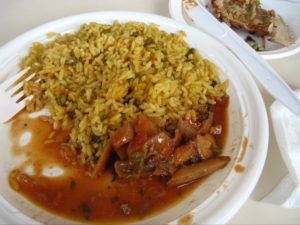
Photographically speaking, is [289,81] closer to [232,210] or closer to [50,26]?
[232,210]

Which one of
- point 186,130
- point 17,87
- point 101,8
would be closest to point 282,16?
point 101,8

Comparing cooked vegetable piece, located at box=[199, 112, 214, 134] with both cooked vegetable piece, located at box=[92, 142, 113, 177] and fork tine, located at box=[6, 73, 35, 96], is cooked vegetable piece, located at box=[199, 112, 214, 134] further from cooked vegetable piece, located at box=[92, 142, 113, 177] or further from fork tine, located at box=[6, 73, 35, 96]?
fork tine, located at box=[6, 73, 35, 96]

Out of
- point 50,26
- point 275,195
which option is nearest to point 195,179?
point 275,195

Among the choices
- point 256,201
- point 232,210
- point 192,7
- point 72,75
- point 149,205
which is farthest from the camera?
point 192,7

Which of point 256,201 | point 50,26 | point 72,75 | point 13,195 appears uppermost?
point 50,26

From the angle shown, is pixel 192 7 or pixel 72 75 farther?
pixel 192 7

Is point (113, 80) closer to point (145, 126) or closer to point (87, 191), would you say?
point (145, 126)
